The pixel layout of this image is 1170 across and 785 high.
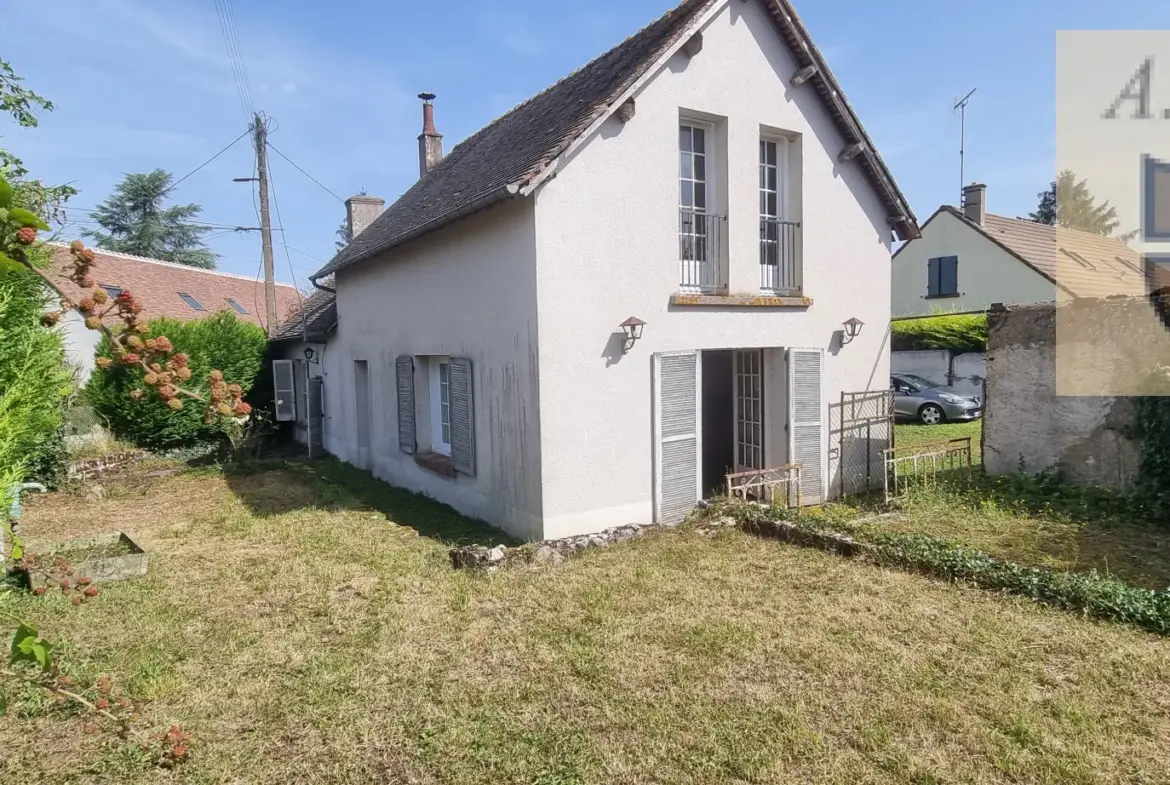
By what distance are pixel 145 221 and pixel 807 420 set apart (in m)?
42.7

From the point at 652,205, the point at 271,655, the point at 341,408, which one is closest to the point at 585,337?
the point at 652,205

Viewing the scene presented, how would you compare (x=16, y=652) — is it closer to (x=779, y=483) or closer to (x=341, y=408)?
(x=779, y=483)

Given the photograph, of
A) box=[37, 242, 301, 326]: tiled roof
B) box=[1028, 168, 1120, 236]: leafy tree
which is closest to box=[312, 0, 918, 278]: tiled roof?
box=[37, 242, 301, 326]: tiled roof

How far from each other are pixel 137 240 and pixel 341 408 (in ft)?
108

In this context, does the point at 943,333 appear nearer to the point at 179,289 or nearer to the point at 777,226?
the point at 777,226

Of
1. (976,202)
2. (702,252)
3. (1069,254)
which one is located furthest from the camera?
(976,202)

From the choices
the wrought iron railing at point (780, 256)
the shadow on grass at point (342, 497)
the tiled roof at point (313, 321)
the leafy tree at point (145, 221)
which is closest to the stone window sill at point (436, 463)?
the shadow on grass at point (342, 497)

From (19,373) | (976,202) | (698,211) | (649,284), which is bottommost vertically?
(19,373)

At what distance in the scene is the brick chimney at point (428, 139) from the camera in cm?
1688

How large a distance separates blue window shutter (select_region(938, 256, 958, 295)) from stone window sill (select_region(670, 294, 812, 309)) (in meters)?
20.7

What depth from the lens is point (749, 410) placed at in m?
10.5

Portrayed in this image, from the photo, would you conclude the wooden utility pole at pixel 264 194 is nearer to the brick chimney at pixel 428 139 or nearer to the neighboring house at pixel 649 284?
the brick chimney at pixel 428 139

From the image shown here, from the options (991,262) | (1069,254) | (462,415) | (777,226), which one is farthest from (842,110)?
(1069,254)

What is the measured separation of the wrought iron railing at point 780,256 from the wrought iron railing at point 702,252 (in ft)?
3.33
